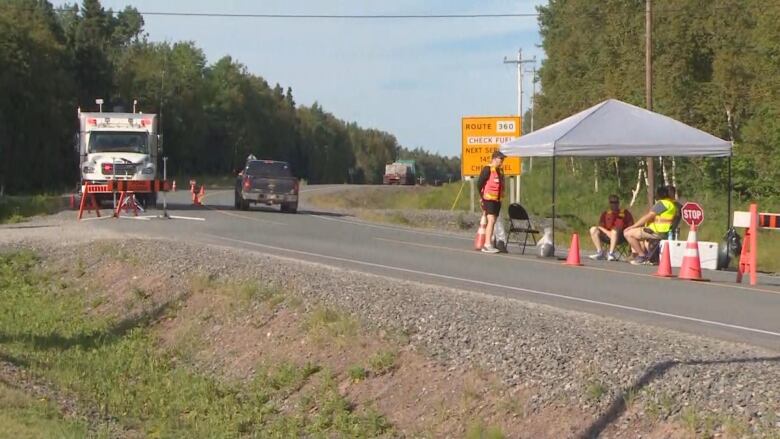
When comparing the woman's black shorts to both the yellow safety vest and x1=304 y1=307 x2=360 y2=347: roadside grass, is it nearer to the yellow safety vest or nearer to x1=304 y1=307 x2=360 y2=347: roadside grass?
the yellow safety vest

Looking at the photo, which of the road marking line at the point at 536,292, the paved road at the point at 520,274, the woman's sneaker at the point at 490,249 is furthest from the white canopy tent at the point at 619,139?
the road marking line at the point at 536,292

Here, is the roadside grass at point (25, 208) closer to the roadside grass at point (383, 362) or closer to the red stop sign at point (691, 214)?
the red stop sign at point (691, 214)

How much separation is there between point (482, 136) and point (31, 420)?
30.8m

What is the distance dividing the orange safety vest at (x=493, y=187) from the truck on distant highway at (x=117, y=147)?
15169 mm

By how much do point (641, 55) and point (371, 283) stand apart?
41950mm

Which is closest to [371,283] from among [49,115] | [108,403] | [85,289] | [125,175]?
[108,403]

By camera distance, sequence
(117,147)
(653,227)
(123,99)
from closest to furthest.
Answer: (653,227) → (117,147) → (123,99)

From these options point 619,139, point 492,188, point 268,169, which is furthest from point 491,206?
point 268,169

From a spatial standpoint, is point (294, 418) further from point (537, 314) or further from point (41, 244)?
point (41, 244)

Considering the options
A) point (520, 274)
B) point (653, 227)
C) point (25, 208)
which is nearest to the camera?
point (520, 274)

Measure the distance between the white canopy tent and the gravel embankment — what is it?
6.78 m

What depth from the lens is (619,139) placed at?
2081 centimetres

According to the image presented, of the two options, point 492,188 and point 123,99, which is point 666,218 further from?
point 123,99

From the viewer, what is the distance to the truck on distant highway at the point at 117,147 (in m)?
32.3
